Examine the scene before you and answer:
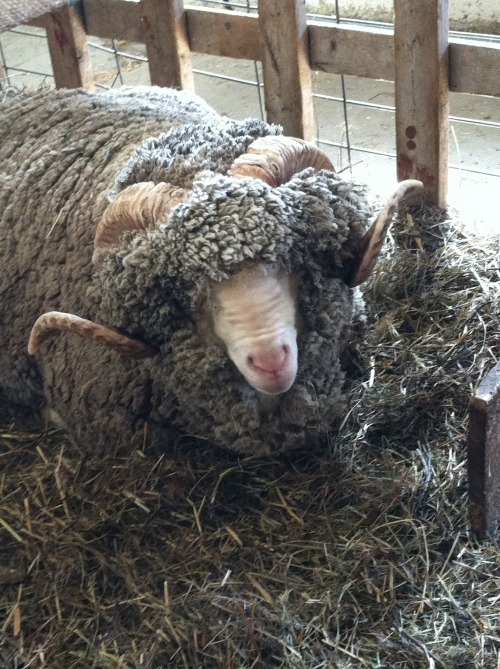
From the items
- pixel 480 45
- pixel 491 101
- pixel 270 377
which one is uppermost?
pixel 480 45

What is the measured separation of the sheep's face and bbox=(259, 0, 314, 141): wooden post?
1527mm

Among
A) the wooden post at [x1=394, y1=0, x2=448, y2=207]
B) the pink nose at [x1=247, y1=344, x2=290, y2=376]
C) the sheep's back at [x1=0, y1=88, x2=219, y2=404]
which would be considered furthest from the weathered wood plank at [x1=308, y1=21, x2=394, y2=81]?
the pink nose at [x1=247, y1=344, x2=290, y2=376]

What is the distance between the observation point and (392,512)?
2.65m

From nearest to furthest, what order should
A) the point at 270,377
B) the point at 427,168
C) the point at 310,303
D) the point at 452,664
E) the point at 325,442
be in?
the point at 452,664
the point at 270,377
the point at 310,303
the point at 325,442
the point at 427,168

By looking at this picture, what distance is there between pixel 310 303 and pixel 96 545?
1.01m

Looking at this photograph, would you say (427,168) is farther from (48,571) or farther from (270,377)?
(48,571)

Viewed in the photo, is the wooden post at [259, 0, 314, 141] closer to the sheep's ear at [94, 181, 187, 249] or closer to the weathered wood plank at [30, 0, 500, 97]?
the weathered wood plank at [30, 0, 500, 97]

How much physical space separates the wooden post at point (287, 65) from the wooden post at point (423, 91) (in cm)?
46

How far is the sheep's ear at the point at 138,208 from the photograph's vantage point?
8.61ft

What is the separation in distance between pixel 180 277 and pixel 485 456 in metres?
1.01

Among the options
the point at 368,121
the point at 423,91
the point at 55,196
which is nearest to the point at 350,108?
the point at 368,121

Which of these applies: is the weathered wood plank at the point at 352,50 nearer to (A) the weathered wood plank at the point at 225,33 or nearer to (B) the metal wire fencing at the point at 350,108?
(A) the weathered wood plank at the point at 225,33

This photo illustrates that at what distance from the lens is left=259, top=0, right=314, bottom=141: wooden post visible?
373cm

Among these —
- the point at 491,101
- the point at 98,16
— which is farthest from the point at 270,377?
the point at 491,101
